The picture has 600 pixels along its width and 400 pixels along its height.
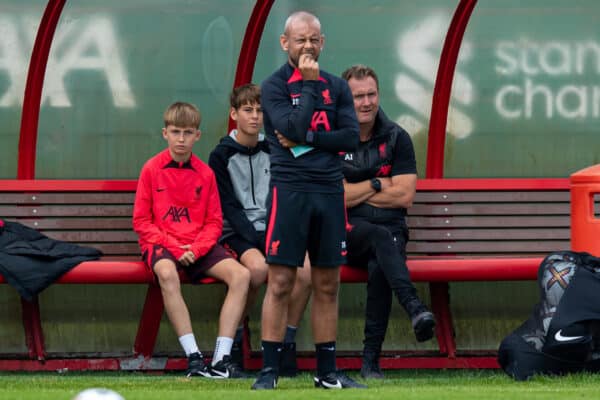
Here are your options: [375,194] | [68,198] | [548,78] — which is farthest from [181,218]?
[548,78]

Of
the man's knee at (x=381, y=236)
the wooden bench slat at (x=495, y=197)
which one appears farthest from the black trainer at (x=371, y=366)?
the wooden bench slat at (x=495, y=197)

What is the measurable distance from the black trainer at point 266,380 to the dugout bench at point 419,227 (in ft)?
6.16

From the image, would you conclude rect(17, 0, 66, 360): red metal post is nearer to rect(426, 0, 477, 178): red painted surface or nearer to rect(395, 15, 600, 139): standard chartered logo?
rect(395, 15, 600, 139): standard chartered logo

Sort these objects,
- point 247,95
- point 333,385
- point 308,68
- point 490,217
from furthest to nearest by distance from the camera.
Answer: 1. point 490,217
2. point 247,95
3. point 333,385
4. point 308,68

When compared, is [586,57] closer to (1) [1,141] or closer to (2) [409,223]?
(2) [409,223]

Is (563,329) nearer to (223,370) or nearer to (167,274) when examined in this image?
(223,370)

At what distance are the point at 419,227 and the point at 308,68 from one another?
225cm

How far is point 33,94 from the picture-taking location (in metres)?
7.23

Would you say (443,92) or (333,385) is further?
(443,92)

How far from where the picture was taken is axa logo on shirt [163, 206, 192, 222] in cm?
652

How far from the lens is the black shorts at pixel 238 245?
6590mm

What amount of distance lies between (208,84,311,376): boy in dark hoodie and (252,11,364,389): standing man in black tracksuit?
1.21m

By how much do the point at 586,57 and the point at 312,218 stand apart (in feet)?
9.67

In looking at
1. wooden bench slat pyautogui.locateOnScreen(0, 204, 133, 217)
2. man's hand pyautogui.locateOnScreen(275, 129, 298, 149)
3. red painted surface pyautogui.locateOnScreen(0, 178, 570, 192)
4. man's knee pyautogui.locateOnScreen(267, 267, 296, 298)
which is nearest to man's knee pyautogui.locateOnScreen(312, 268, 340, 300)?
man's knee pyautogui.locateOnScreen(267, 267, 296, 298)
